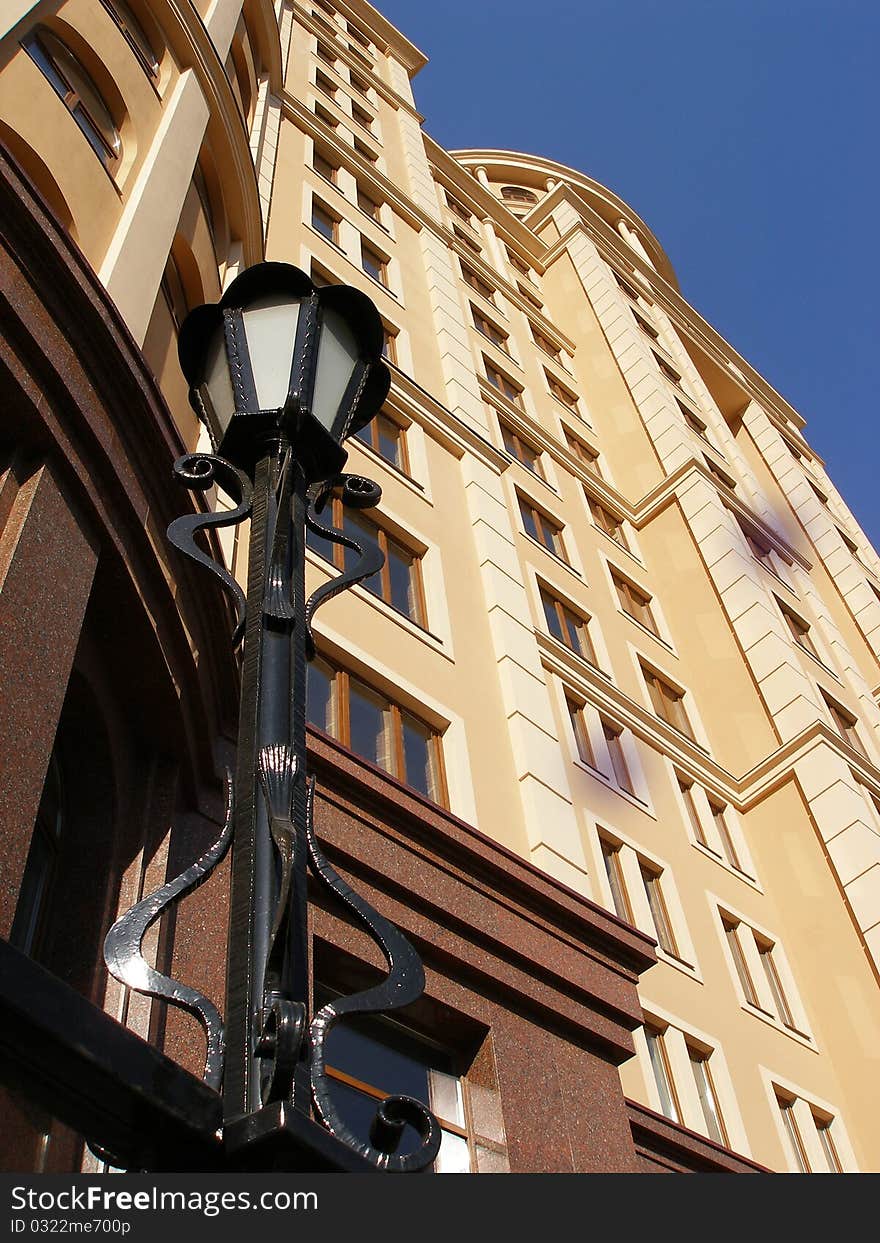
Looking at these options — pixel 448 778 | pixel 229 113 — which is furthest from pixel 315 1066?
pixel 229 113

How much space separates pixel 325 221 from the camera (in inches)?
851

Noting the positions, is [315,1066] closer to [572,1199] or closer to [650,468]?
[572,1199]

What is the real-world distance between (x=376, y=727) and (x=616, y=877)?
5.68 metres

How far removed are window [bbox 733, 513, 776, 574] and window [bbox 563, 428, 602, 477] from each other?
3.95 metres

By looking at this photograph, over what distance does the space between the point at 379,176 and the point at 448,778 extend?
17733mm

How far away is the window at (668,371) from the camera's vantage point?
37219 mm

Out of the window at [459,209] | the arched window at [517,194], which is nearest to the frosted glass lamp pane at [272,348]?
the window at [459,209]

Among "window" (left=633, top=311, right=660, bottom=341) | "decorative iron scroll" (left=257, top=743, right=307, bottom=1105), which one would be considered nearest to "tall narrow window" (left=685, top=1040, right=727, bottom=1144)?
"decorative iron scroll" (left=257, top=743, right=307, bottom=1105)

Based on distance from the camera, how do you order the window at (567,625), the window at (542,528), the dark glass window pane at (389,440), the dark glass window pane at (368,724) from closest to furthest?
the dark glass window pane at (368,724)
the dark glass window pane at (389,440)
the window at (567,625)
the window at (542,528)

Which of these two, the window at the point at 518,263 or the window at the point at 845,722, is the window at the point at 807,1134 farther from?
the window at the point at 518,263

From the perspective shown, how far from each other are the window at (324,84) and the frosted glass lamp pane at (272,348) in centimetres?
2745

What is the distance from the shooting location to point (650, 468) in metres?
30.7

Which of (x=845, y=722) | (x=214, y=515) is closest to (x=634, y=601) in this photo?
(x=845, y=722)

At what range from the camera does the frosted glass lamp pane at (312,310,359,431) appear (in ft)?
11.3
